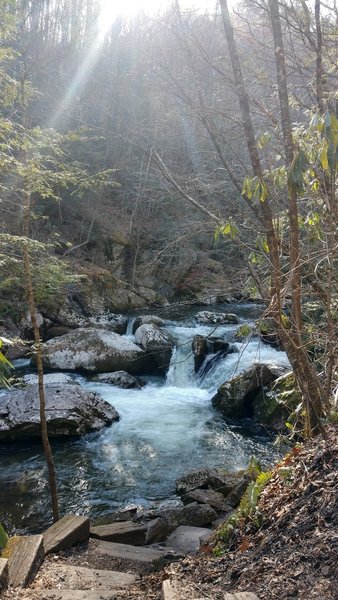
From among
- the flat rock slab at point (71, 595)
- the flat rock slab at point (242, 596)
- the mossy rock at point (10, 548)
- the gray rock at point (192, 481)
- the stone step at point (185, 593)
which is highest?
the flat rock slab at point (242, 596)

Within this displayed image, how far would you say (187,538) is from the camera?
5461mm

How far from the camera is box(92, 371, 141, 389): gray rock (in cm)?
1259

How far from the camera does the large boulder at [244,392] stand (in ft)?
36.0

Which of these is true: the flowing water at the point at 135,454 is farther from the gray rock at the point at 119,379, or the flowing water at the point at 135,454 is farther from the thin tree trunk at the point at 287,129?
the thin tree trunk at the point at 287,129

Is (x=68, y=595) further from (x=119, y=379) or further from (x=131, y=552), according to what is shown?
(x=119, y=379)

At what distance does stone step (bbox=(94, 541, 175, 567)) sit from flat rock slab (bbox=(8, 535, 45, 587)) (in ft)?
3.27

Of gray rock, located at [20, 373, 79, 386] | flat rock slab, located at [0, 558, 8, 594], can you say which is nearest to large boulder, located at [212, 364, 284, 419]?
gray rock, located at [20, 373, 79, 386]

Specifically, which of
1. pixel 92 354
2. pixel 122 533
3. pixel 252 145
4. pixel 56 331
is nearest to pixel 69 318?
pixel 56 331

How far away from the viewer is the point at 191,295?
2219 centimetres

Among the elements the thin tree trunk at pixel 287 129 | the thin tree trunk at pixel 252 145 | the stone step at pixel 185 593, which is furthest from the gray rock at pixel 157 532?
the thin tree trunk at pixel 252 145

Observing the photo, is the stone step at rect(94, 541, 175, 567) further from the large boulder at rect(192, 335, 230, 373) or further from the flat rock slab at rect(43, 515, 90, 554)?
the large boulder at rect(192, 335, 230, 373)

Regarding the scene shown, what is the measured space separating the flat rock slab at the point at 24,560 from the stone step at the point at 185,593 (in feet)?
3.60

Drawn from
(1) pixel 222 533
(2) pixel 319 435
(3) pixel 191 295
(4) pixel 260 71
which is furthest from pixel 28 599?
(3) pixel 191 295

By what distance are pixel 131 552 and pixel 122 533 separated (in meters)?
0.72
